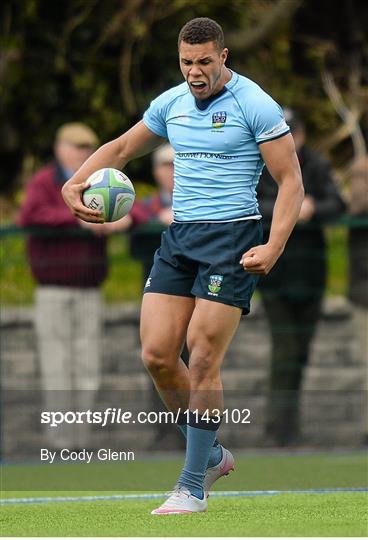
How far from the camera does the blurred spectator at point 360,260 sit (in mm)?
12094

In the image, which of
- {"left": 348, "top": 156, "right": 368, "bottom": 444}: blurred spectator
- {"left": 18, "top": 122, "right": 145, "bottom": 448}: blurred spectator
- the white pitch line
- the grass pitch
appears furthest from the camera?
{"left": 348, "top": 156, "right": 368, "bottom": 444}: blurred spectator

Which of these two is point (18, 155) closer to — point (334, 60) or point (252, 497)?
point (334, 60)

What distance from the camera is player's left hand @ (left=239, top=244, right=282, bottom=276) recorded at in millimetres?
7496

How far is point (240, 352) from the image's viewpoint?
12.1 m

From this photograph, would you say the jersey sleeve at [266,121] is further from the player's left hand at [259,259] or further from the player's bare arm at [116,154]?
the player's bare arm at [116,154]

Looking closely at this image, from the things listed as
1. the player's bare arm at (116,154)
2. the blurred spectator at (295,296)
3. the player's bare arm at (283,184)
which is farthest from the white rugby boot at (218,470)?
the blurred spectator at (295,296)

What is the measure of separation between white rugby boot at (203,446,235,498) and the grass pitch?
0.13m

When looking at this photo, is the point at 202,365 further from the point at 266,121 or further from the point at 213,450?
the point at 266,121

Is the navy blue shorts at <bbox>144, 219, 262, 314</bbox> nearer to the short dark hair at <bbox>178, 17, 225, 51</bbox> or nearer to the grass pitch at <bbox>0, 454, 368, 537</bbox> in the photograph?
the short dark hair at <bbox>178, 17, 225, 51</bbox>

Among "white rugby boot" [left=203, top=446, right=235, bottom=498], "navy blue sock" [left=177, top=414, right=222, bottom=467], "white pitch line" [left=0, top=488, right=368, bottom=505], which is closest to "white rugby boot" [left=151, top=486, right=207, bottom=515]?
"white rugby boot" [left=203, top=446, right=235, bottom=498]

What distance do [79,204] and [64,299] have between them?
389cm

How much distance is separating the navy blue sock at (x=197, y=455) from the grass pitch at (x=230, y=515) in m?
0.16

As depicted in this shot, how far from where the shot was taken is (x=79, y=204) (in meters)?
7.99

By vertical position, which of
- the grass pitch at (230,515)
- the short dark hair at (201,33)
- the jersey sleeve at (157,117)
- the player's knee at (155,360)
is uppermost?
the short dark hair at (201,33)
